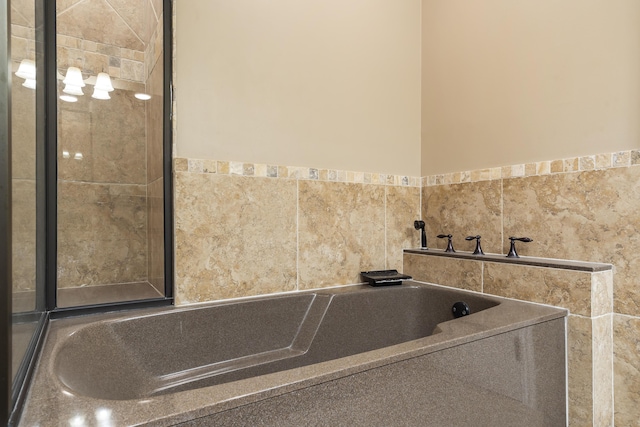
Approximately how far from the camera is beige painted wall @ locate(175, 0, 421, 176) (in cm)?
158

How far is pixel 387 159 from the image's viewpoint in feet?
7.04

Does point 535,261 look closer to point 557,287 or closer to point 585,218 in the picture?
point 557,287

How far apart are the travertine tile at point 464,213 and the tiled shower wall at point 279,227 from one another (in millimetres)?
138

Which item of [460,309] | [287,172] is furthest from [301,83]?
[460,309]

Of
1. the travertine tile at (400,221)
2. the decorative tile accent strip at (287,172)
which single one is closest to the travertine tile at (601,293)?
the travertine tile at (400,221)

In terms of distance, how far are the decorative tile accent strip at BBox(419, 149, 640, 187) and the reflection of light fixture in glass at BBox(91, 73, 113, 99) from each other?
1926 mm

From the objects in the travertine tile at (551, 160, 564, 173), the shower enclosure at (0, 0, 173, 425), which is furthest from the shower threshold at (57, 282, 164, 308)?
the travertine tile at (551, 160, 564, 173)

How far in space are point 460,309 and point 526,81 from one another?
1.11 metres

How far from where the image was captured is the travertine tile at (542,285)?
1.35 metres

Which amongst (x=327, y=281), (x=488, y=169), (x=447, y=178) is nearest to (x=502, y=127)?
(x=488, y=169)

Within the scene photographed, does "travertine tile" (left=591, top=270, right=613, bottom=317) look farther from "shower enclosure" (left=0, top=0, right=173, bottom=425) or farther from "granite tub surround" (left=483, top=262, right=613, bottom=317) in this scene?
"shower enclosure" (left=0, top=0, right=173, bottom=425)

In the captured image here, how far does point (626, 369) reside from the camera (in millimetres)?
1338

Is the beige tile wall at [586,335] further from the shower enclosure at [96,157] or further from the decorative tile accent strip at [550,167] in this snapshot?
the shower enclosure at [96,157]

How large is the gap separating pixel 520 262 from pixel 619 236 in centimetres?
35
